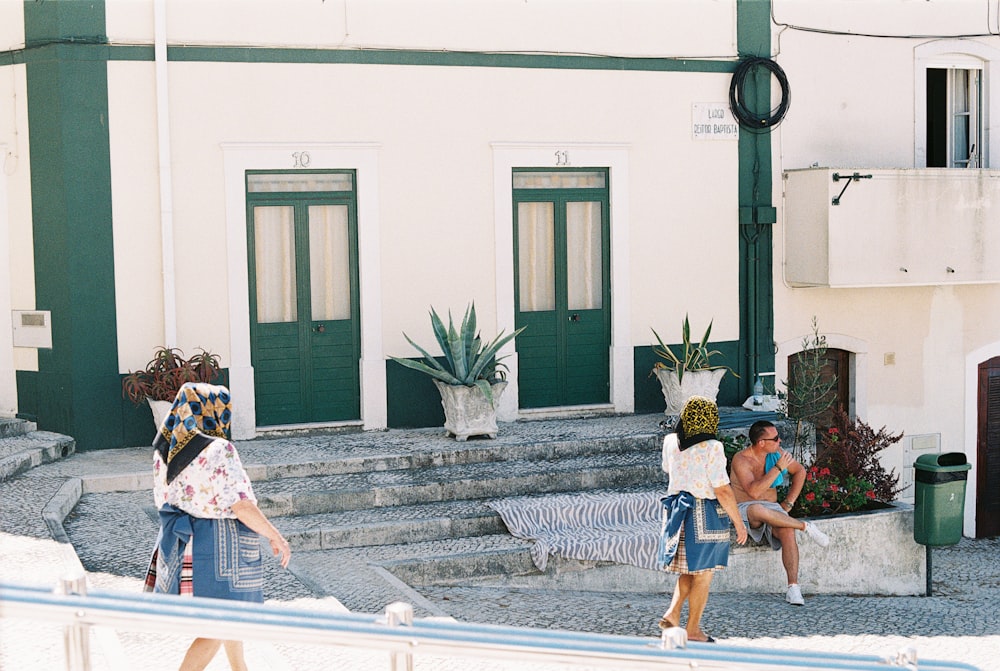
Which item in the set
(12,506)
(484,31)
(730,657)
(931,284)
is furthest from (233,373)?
(730,657)

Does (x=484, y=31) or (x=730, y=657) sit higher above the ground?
(x=484, y=31)

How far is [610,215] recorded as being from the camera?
12.8 meters

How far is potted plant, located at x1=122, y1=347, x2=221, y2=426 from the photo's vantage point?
1074 centimetres

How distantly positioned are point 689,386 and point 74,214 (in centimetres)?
591

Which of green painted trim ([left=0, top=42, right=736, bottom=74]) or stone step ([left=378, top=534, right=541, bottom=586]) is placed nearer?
stone step ([left=378, top=534, right=541, bottom=586])

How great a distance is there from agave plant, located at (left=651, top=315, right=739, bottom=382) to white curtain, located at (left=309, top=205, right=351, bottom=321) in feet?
10.3

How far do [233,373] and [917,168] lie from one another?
7.44 metres

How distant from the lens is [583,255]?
42.1 ft

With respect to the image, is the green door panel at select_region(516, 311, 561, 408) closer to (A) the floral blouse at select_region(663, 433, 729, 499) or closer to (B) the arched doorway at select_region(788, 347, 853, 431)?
(B) the arched doorway at select_region(788, 347, 853, 431)

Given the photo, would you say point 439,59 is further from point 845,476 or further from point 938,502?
point 938,502

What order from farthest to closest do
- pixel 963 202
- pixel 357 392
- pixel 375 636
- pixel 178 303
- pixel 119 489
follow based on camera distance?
pixel 963 202, pixel 357 392, pixel 178 303, pixel 119 489, pixel 375 636

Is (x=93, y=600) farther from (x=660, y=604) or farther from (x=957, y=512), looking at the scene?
(x=957, y=512)

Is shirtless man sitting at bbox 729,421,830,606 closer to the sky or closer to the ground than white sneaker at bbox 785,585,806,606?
closer to the sky

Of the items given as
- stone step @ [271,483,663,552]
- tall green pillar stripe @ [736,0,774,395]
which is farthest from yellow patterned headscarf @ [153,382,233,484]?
tall green pillar stripe @ [736,0,774,395]
